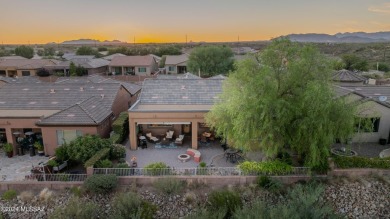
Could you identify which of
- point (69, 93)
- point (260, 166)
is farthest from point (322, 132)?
point (69, 93)

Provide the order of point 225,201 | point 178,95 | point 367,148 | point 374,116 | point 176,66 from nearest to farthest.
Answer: point 225,201
point 367,148
point 374,116
point 178,95
point 176,66

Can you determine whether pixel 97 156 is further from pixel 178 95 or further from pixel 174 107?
pixel 178 95

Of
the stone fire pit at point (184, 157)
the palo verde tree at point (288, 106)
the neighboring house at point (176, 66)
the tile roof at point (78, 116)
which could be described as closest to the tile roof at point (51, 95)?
the tile roof at point (78, 116)

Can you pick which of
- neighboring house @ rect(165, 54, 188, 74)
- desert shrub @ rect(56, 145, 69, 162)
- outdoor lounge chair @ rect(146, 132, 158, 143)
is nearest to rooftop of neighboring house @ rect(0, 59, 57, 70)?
neighboring house @ rect(165, 54, 188, 74)

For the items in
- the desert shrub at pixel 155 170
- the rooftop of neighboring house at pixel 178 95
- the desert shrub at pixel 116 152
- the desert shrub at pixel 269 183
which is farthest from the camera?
the rooftop of neighboring house at pixel 178 95

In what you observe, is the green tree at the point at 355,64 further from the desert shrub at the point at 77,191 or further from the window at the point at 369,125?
the desert shrub at the point at 77,191

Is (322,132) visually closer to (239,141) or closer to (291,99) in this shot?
(291,99)

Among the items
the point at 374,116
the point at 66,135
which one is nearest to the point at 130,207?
the point at 66,135
